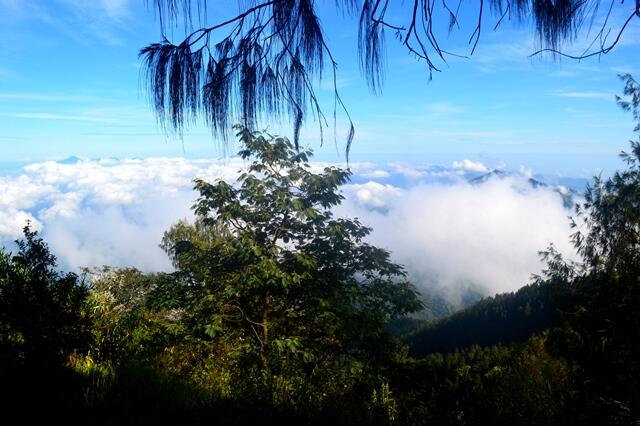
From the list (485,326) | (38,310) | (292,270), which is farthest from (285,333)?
(485,326)

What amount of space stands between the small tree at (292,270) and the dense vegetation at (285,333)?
0.04 m

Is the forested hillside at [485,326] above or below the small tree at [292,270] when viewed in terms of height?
below

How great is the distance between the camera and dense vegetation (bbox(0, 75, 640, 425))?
397 cm

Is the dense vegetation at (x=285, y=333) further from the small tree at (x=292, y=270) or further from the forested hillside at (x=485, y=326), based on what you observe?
the forested hillside at (x=485, y=326)

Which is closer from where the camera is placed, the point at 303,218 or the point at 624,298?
the point at 624,298

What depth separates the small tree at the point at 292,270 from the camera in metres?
7.30

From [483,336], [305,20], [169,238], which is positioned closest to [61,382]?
[305,20]

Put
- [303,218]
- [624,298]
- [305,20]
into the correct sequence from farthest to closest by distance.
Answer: [303,218]
[624,298]
[305,20]

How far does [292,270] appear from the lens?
25.6 feet

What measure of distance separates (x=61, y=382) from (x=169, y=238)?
668 inches

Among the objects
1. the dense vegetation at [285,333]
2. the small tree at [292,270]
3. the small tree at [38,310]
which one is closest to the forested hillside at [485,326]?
the dense vegetation at [285,333]

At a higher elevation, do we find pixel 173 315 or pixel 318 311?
pixel 318 311

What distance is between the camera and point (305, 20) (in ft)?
5.78

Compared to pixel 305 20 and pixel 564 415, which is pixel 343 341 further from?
pixel 305 20
